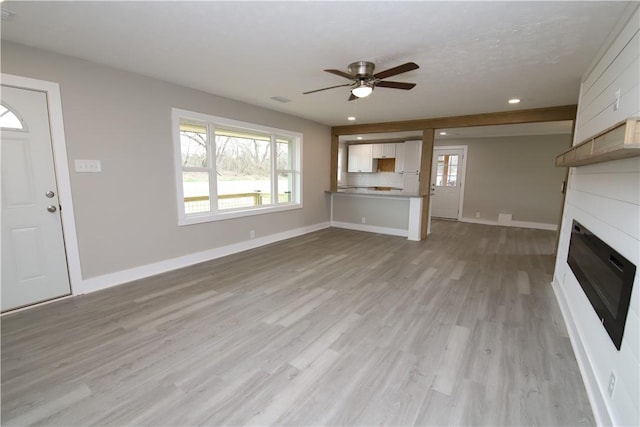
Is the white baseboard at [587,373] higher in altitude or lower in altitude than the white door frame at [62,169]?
lower

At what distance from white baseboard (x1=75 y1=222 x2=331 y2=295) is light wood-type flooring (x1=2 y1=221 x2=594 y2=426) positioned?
15 cm

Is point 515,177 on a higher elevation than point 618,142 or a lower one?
lower

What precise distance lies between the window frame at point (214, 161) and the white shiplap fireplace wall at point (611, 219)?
4.20 m

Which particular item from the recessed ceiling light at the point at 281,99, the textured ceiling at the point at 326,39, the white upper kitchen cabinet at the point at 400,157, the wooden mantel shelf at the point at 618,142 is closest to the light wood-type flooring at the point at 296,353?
the wooden mantel shelf at the point at 618,142

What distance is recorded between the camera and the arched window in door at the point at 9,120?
8.04ft

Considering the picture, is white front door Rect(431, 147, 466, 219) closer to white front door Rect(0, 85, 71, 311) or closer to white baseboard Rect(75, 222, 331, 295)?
white baseboard Rect(75, 222, 331, 295)

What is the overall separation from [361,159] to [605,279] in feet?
23.7

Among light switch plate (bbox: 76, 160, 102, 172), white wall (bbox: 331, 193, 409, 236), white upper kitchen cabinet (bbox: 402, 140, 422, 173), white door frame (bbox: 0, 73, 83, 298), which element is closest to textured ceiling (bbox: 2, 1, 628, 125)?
white door frame (bbox: 0, 73, 83, 298)

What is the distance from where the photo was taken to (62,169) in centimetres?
277

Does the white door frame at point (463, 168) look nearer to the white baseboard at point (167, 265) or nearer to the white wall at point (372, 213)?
the white wall at point (372, 213)

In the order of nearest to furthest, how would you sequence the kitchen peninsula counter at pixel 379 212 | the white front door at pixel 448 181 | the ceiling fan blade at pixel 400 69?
the ceiling fan blade at pixel 400 69 < the kitchen peninsula counter at pixel 379 212 < the white front door at pixel 448 181

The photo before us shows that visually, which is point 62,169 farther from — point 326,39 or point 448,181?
point 448,181

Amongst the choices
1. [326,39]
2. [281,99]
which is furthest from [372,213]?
[326,39]

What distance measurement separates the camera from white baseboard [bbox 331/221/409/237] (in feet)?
20.0
